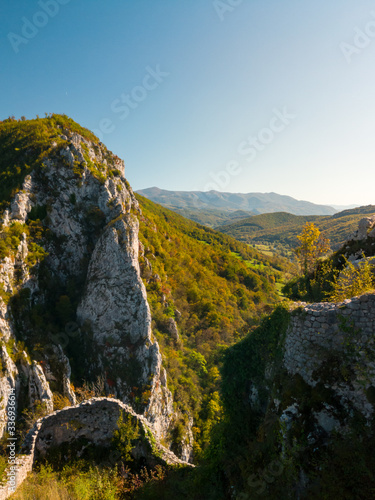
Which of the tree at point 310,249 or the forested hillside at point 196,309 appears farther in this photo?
the forested hillside at point 196,309

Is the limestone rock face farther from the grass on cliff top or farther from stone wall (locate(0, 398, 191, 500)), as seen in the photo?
stone wall (locate(0, 398, 191, 500))

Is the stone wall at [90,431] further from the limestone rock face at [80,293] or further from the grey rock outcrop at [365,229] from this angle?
the grey rock outcrop at [365,229]

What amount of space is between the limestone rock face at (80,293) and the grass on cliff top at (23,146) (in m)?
1.12

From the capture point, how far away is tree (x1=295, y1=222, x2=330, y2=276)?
16.0 metres

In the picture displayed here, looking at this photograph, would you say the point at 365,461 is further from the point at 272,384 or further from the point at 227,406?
the point at 227,406

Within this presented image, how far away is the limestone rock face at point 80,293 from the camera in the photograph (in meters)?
20.9

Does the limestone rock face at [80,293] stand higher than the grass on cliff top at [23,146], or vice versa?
the grass on cliff top at [23,146]

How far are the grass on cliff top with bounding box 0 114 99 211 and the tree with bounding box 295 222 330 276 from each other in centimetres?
3111

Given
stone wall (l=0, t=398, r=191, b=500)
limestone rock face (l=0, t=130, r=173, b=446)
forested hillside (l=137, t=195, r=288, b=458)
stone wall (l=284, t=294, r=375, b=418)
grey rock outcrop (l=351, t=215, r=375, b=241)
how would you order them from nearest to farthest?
stone wall (l=284, t=294, r=375, b=418), stone wall (l=0, t=398, r=191, b=500), grey rock outcrop (l=351, t=215, r=375, b=241), limestone rock face (l=0, t=130, r=173, b=446), forested hillside (l=137, t=195, r=288, b=458)

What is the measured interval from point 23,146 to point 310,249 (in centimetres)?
4025

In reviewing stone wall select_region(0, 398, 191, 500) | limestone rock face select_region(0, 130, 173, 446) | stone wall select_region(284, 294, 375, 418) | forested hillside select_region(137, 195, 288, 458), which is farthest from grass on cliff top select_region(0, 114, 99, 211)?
stone wall select_region(284, 294, 375, 418)

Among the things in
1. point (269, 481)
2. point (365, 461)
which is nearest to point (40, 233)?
point (269, 481)

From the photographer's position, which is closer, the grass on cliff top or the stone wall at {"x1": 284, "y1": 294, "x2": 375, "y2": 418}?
the stone wall at {"x1": 284, "y1": 294, "x2": 375, "y2": 418}

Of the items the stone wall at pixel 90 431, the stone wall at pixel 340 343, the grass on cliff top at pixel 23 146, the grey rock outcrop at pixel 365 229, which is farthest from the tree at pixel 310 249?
the grass on cliff top at pixel 23 146
